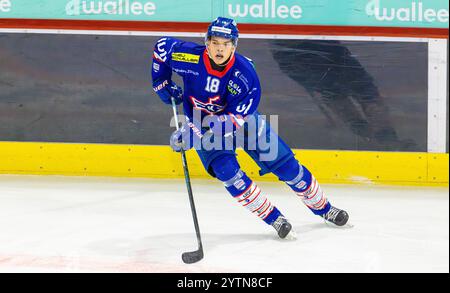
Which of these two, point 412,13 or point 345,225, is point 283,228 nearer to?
point 345,225

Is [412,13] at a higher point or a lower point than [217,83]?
higher

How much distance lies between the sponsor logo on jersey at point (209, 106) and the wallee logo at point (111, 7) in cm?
195

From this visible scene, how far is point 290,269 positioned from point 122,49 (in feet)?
9.40

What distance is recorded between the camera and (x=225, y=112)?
11.8 ft

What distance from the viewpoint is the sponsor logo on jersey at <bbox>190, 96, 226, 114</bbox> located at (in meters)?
3.54

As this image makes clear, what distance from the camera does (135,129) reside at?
5.41m

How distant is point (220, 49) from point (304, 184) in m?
0.88

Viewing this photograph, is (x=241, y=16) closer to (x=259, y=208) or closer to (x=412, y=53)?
(x=412, y=53)

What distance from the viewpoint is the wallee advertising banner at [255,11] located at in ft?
17.1

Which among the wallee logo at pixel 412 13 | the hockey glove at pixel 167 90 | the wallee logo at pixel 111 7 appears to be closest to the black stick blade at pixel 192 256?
the hockey glove at pixel 167 90

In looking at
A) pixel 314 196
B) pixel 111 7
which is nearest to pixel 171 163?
pixel 111 7

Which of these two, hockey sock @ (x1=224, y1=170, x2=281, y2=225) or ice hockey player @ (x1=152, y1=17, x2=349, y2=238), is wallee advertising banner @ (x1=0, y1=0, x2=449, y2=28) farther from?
hockey sock @ (x1=224, y1=170, x2=281, y2=225)

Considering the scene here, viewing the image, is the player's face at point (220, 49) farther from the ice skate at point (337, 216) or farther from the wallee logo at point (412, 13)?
the wallee logo at point (412, 13)

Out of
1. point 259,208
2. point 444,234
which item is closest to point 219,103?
point 259,208
